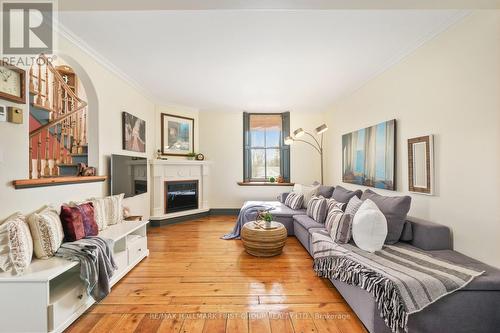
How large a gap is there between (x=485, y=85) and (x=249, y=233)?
2.77m

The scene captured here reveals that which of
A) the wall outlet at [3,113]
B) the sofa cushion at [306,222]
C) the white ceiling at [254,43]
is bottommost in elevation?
the sofa cushion at [306,222]

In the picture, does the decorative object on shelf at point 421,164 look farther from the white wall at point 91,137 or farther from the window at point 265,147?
the white wall at point 91,137

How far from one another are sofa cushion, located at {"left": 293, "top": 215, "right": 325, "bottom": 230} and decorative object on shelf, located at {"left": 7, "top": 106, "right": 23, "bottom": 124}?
332cm

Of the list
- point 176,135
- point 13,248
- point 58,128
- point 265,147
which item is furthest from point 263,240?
point 58,128

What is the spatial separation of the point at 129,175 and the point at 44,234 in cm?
176

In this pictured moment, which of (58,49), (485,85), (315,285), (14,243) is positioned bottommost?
(315,285)

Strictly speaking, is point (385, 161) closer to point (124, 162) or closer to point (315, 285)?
point (315, 285)

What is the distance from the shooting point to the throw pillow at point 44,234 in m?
1.83

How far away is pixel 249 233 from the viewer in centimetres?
298

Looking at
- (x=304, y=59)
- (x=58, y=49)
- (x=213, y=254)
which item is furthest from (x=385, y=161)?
(x=58, y=49)

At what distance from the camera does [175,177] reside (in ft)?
16.1

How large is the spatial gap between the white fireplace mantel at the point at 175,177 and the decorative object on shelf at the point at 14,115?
104 inches

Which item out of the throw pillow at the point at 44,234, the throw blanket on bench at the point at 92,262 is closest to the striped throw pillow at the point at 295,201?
the throw blanket on bench at the point at 92,262

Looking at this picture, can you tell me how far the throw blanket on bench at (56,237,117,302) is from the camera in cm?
186
